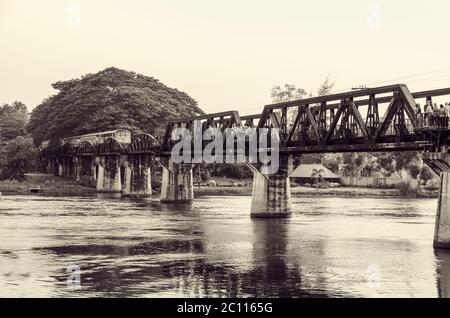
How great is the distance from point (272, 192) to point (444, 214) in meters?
37.4

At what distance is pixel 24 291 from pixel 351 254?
28576mm

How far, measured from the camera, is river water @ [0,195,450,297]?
156ft

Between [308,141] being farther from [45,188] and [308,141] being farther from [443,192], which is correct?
[45,188]

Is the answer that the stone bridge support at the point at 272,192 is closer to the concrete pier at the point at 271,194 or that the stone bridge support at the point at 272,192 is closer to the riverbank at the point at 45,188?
the concrete pier at the point at 271,194

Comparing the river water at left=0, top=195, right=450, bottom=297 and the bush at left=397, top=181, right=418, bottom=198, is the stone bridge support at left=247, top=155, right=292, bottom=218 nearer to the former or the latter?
the river water at left=0, top=195, right=450, bottom=297

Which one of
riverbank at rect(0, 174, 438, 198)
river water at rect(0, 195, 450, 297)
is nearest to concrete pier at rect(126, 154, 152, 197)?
riverbank at rect(0, 174, 438, 198)

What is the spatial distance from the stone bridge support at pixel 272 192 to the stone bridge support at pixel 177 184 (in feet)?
125

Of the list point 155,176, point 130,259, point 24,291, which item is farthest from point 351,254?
point 155,176

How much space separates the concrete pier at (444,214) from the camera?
2420 inches

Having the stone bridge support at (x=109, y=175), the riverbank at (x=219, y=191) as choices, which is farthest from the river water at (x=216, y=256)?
the riverbank at (x=219, y=191)

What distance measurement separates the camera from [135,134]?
199000 mm

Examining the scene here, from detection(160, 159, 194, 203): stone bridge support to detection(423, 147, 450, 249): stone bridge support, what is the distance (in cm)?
7699

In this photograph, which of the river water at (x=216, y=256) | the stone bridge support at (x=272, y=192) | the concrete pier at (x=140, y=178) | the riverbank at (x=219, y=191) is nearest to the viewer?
the river water at (x=216, y=256)
